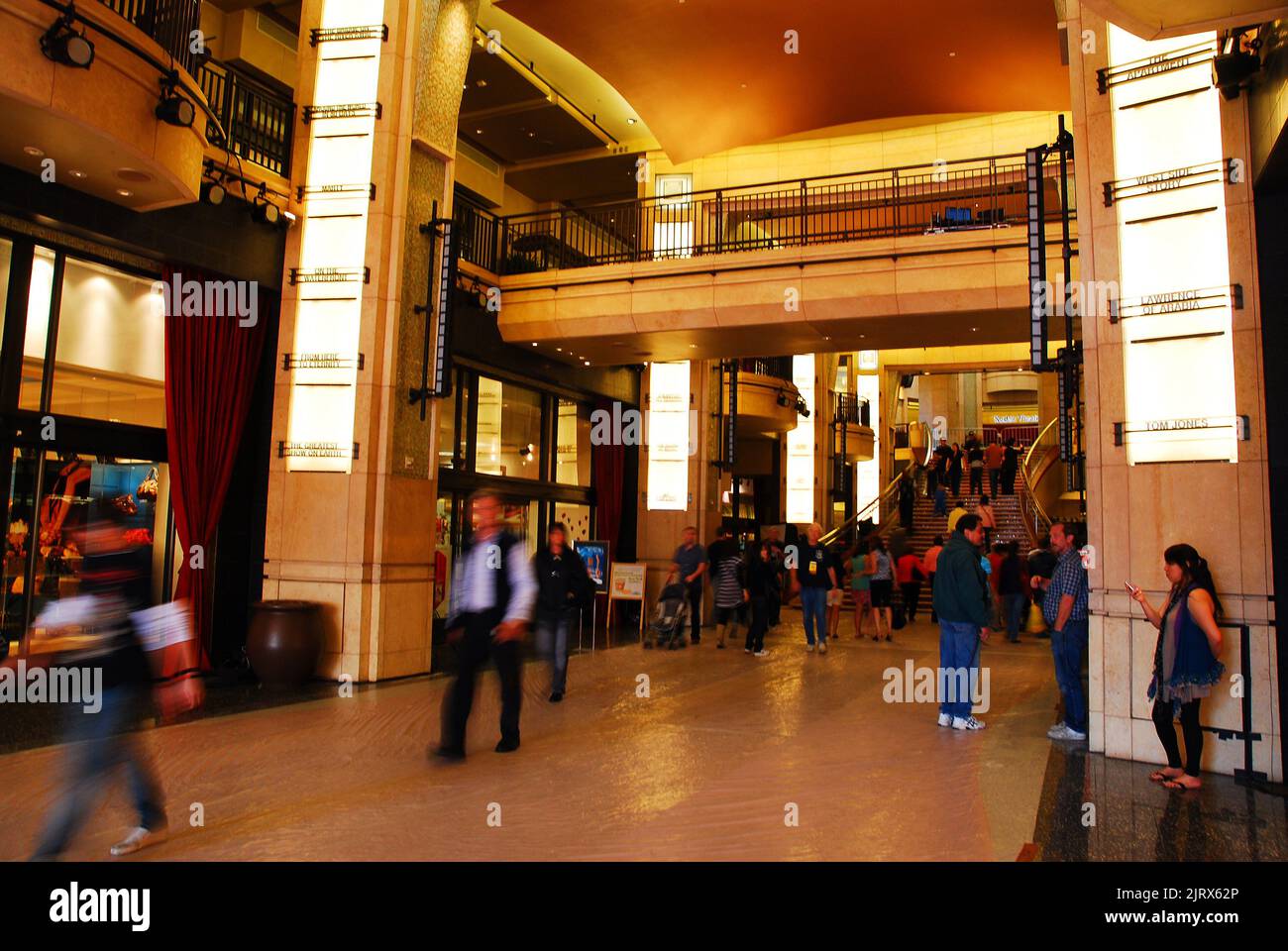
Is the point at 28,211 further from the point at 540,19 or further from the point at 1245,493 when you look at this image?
the point at 1245,493

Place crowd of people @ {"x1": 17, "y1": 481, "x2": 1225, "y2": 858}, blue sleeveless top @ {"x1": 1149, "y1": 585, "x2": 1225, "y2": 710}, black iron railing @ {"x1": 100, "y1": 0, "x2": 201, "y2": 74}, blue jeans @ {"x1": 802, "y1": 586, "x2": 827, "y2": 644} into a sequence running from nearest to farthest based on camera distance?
crowd of people @ {"x1": 17, "y1": 481, "x2": 1225, "y2": 858}, blue sleeveless top @ {"x1": 1149, "y1": 585, "x2": 1225, "y2": 710}, black iron railing @ {"x1": 100, "y1": 0, "x2": 201, "y2": 74}, blue jeans @ {"x1": 802, "y1": 586, "x2": 827, "y2": 644}

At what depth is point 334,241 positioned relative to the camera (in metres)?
10.0

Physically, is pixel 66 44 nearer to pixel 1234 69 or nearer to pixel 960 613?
pixel 960 613

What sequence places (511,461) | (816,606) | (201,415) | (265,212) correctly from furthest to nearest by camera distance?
(511,461) → (816,606) → (265,212) → (201,415)

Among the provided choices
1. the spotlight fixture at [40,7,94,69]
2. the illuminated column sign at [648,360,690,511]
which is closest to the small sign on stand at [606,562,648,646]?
the illuminated column sign at [648,360,690,511]

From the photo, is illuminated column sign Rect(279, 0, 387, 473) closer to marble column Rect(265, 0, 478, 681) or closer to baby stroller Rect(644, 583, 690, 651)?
marble column Rect(265, 0, 478, 681)

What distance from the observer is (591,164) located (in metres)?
19.3

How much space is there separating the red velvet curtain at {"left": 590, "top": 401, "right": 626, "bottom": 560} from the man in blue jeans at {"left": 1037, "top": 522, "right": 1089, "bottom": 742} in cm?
1077

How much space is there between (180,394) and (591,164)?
12014 millimetres

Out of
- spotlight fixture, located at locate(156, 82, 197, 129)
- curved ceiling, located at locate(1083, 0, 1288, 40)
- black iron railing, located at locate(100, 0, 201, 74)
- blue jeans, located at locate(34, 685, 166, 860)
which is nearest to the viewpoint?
blue jeans, located at locate(34, 685, 166, 860)

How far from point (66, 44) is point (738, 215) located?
1284 centimetres

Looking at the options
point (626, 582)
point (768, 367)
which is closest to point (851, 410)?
point (768, 367)

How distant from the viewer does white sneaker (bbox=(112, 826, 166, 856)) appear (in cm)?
426
